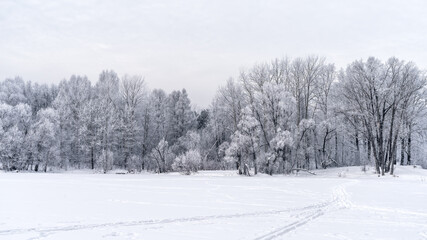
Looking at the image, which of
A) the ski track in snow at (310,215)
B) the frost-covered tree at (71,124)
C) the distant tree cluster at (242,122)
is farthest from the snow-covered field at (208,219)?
the frost-covered tree at (71,124)

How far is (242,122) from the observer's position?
4025 cm

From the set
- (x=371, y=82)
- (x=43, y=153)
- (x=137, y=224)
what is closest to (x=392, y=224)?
(x=137, y=224)

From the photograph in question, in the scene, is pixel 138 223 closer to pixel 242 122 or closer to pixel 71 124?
pixel 242 122

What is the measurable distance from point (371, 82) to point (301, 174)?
12.7 meters

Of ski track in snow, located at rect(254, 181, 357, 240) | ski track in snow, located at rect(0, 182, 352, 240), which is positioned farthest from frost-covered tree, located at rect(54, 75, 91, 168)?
ski track in snow, located at rect(0, 182, 352, 240)

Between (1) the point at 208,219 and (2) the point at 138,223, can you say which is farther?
(1) the point at 208,219

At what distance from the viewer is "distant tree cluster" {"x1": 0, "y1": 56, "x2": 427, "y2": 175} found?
130 ft

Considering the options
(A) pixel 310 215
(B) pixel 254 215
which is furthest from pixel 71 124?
(A) pixel 310 215

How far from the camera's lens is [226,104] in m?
51.0

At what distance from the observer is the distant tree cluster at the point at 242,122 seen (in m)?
39.5

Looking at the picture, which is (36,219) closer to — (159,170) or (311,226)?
(311,226)

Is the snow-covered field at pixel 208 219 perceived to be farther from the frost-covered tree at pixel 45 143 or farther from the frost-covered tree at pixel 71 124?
the frost-covered tree at pixel 71 124

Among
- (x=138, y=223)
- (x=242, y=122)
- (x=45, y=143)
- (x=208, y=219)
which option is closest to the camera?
(x=138, y=223)

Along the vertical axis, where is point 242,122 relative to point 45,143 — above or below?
above
